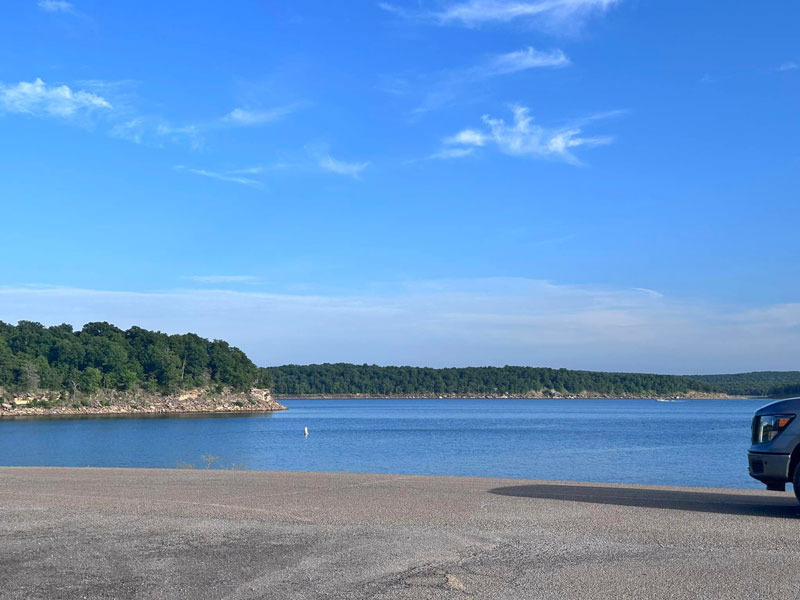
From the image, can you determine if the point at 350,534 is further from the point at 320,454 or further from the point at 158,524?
the point at 320,454

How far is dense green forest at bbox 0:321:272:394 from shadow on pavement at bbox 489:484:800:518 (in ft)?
461

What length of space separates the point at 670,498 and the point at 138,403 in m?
150

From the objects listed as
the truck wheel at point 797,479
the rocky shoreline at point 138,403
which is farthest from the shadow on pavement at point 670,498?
the rocky shoreline at point 138,403

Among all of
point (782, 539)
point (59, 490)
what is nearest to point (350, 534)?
point (782, 539)

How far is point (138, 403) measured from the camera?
505 feet

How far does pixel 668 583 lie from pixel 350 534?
4352 mm

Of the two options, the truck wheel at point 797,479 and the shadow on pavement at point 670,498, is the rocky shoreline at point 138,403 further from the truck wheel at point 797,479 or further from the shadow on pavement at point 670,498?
the truck wheel at point 797,479

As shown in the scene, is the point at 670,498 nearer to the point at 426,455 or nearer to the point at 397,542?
the point at 397,542

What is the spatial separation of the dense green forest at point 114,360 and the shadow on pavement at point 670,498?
14047cm

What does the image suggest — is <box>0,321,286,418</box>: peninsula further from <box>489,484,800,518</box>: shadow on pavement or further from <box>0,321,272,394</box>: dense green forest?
<box>489,484,800,518</box>: shadow on pavement

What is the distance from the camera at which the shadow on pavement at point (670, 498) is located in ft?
44.0

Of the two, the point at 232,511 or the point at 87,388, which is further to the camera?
the point at 87,388

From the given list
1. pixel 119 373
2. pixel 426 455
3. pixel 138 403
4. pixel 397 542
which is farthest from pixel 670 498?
pixel 119 373

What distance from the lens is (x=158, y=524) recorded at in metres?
11.8
